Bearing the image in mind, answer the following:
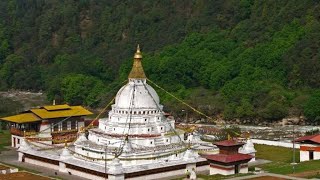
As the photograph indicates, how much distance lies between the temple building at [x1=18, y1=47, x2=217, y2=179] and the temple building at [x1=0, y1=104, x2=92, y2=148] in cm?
488

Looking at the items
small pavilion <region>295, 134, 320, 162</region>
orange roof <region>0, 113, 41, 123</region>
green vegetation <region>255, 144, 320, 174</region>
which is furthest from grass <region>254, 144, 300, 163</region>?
orange roof <region>0, 113, 41, 123</region>

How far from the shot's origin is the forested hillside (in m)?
91.6

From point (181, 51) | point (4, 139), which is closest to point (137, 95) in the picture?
point (4, 139)

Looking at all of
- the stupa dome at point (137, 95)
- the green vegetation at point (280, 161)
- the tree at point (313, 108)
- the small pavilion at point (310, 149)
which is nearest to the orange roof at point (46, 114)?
the stupa dome at point (137, 95)

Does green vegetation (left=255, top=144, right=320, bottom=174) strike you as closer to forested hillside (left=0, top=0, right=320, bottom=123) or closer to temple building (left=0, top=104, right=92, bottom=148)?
temple building (left=0, top=104, right=92, bottom=148)

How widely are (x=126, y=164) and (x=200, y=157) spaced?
5979 millimetres

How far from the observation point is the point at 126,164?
170 feet

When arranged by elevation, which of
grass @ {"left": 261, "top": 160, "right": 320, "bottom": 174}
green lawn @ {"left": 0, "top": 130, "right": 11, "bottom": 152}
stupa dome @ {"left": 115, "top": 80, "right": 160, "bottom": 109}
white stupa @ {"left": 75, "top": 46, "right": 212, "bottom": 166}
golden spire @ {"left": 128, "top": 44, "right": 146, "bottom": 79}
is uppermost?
golden spire @ {"left": 128, "top": 44, "right": 146, "bottom": 79}

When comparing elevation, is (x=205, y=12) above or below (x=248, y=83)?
above

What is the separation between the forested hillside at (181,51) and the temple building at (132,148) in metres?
29.0

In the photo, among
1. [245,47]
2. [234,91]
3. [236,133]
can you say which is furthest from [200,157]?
[245,47]

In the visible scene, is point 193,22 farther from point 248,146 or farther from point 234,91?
point 248,146

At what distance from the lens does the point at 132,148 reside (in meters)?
52.8

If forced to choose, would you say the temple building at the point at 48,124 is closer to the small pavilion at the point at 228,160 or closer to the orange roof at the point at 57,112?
the orange roof at the point at 57,112
